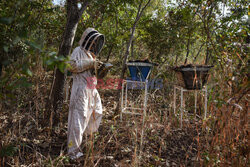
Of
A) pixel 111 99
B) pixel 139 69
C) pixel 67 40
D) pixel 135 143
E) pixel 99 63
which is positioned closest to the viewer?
pixel 135 143

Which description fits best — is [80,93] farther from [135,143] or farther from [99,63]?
[135,143]

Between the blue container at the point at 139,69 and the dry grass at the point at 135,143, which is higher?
the blue container at the point at 139,69

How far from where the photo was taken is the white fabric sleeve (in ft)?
8.00

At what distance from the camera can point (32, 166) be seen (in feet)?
6.41

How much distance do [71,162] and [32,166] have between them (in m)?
0.50

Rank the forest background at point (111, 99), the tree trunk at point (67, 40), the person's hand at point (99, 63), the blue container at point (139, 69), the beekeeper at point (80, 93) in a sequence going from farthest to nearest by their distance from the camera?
the blue container at point (139, 69) → the tree trunk at point (67, 40) → the person's hand at point (99, 63) → the beekeeper at point (80, 93) → the forest background at point (111, 99)

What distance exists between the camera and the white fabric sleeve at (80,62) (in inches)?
96.0

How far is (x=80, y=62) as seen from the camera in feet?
8.10

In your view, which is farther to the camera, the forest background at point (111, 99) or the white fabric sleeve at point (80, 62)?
the white fabric sleeve at point (80, 62)

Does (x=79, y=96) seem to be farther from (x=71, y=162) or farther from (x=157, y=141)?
(x=157, y=141)

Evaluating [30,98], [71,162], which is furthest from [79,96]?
[30,98]

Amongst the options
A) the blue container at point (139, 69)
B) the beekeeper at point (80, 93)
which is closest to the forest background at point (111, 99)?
the beekeeper at point (80, 93)

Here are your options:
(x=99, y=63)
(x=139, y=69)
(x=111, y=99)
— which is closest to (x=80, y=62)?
(x=99, y=63)

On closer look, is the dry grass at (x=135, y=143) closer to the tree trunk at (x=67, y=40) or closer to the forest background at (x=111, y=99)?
the forest background at (x=111, y=99)
